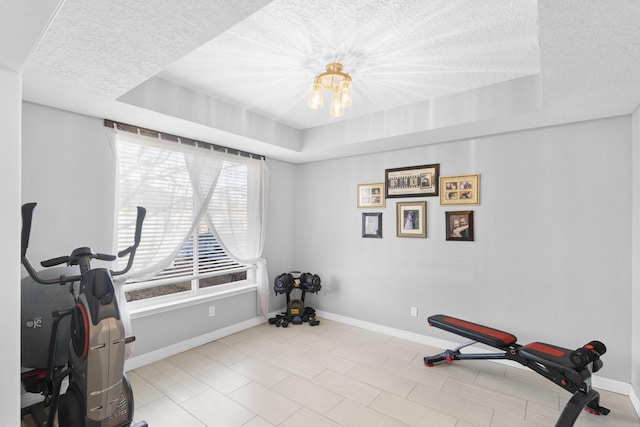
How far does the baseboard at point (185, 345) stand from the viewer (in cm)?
303

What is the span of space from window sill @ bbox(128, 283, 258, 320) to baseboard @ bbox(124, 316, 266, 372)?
0.40m

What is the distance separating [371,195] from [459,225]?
3.94 ft

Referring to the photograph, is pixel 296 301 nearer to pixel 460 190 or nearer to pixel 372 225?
pixel 372 225

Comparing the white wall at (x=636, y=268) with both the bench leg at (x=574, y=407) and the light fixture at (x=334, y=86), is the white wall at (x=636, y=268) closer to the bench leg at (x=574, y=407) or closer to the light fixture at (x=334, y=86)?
the bench leg at (x=574, y=407)

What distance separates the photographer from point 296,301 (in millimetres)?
4480

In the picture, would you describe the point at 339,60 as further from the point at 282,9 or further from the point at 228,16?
the point at 228,16

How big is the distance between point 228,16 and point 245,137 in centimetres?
205

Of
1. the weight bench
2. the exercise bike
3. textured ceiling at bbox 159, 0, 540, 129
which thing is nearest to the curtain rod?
textured ceiling at bbox 159, 0, 540, 129

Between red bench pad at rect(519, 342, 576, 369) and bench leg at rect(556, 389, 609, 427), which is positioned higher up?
red bench pad at rect(519, 342, 576, 369)

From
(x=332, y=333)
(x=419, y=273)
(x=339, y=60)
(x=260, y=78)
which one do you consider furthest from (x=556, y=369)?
(x=260, y=78)

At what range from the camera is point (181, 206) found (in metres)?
3.42

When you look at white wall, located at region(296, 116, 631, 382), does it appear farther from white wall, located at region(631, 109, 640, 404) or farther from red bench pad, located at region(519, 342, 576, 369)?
red bench pad, located at region(519, 342, 576, 369)

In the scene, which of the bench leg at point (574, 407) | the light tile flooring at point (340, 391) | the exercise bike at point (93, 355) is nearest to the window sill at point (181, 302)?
the light tile flooring at point (340, 391)

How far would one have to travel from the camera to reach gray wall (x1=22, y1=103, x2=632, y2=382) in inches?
105
